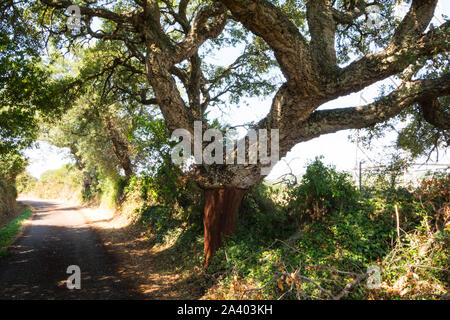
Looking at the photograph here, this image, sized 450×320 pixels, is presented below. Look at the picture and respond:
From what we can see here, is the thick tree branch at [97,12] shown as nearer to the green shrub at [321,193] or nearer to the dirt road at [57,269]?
the green shrub at [321,193]

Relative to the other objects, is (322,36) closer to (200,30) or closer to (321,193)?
(200,30)

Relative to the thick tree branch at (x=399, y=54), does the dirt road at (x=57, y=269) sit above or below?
below

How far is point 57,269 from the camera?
802 centimetres

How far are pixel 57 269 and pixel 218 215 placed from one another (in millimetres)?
5053

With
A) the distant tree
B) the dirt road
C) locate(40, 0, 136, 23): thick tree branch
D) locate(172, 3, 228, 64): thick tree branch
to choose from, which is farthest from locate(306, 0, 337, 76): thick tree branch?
the dirt road

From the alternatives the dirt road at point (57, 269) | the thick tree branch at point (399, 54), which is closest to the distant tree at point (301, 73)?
the thick tree branch at point (399, 54)

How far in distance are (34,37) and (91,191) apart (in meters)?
20.8

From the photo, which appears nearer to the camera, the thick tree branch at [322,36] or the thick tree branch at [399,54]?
the thick tree branch at [399,54]

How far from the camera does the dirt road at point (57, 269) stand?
641cm

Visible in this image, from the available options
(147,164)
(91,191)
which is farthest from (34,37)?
(91,191)

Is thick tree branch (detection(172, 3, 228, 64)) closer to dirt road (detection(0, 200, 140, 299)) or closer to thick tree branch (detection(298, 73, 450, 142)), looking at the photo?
thick tree branch (detection(298, 73, 450, 142))

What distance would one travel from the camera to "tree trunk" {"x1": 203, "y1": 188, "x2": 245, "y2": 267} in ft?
22.8

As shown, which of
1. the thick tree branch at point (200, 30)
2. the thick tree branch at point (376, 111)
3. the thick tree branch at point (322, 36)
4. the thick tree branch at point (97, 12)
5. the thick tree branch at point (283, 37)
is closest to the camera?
the thick tree branch at point (283, 37)

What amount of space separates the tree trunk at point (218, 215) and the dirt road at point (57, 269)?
A: 212 centimetres
